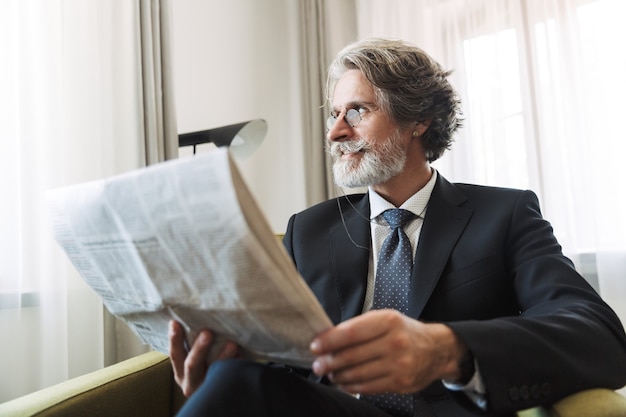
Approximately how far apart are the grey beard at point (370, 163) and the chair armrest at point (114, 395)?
61 cm

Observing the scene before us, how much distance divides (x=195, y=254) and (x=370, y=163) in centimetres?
74

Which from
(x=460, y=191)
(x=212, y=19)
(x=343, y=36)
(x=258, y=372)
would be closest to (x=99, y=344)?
(x=258, y=372)

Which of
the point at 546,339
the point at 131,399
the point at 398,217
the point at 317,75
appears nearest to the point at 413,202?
the point at 398,217

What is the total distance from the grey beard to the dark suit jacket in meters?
0.07

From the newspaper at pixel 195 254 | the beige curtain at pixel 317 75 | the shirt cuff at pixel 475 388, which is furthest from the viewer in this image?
the beige curtain at pixel 317 75

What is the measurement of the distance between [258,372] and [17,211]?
1043mm

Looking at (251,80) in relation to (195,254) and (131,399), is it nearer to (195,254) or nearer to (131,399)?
(131,399)

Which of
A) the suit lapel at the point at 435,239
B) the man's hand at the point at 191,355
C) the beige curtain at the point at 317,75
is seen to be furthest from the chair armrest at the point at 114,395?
the beige curtain at the point at 317,75

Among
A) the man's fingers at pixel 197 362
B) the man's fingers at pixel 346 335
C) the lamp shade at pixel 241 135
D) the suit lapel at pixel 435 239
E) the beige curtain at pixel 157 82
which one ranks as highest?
the beige curtain at pixel 157 82

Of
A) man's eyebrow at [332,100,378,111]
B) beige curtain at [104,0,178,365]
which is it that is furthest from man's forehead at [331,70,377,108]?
beige curtain at [104,0,178,365]

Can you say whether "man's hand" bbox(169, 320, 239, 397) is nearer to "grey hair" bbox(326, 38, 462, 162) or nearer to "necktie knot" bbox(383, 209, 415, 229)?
"necktie knot" bbox(383, 209, 415, 229)

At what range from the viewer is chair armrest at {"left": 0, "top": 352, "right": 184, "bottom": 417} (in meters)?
0.90

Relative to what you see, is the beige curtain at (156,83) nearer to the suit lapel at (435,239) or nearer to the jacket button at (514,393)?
the suit lapel at (435,239)

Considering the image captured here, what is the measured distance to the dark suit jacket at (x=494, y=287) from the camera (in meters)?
0.67
